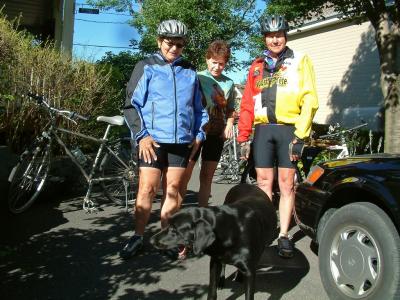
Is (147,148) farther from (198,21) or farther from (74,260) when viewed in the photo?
(198,21)

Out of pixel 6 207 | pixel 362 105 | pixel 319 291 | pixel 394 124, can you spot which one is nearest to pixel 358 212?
pixel 319 291

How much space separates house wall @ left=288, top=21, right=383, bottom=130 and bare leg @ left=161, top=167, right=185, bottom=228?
1124cm

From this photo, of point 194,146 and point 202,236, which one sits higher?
point 194,146

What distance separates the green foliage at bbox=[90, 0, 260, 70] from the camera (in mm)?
18422

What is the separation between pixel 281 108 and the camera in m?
4.02

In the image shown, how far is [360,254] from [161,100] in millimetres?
1932

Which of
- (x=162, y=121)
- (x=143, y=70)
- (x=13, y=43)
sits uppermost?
(x=13, y=43)

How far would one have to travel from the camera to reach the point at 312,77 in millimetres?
3971

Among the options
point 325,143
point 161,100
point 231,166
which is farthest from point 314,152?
point 161,100

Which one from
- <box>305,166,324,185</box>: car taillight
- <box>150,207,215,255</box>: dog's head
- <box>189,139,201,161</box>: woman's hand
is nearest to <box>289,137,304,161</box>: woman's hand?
<box>305,166,324,185</box>: car taillight

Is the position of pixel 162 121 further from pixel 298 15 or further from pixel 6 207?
pixel 298 15

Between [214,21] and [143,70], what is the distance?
16.8m

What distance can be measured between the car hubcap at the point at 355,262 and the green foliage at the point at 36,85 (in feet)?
13.7

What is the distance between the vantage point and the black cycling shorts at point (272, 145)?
4.06 m
